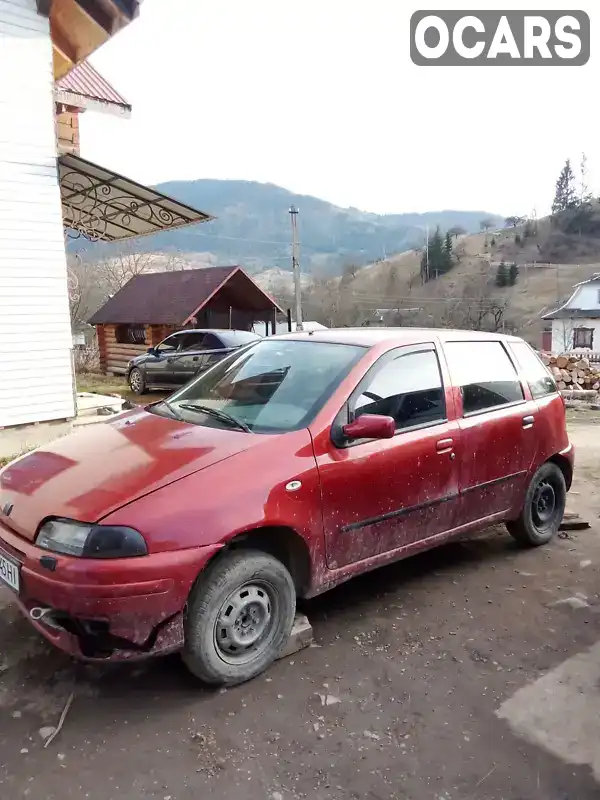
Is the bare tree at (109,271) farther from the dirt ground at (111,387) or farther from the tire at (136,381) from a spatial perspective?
the tire at (136,381)

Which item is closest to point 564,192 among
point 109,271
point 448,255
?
point 448,255

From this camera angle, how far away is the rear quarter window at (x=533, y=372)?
463cm

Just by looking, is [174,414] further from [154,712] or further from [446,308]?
[446,308]

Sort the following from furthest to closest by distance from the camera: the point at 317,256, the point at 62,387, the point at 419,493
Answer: the point at 317,256 < the point at 62,387 < the point at 419,493

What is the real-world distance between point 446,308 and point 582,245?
33499mm

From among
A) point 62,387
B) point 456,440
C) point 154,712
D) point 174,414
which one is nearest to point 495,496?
point 456,440

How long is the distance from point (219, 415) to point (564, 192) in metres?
112

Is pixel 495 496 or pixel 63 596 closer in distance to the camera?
pixel 63 596

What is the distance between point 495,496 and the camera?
165 inches

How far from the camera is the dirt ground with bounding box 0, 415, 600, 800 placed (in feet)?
7.67

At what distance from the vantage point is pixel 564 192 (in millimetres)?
100500

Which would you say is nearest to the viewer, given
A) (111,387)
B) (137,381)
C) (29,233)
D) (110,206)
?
(29,233)

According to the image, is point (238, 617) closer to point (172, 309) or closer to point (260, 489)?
point (260, 489)

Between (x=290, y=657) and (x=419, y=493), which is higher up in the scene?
(x=419, y=493)
